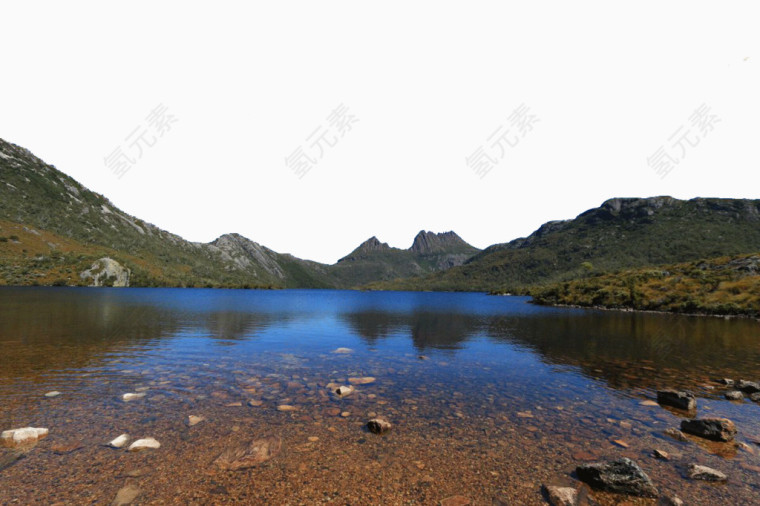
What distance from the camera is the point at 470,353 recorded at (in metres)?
31.8

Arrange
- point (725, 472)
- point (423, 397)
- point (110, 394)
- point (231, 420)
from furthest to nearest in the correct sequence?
1. point (423, 397)
2. point (110, 394)
3. point (231, 420)
4. point (725, 472)

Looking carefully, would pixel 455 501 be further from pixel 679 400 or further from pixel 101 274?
pixel 101 274

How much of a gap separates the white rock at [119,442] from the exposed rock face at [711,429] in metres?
22.4

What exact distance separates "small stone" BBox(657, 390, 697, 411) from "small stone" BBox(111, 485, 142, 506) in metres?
23.9

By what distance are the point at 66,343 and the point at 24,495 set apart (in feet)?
94.2

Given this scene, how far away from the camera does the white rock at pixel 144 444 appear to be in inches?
419

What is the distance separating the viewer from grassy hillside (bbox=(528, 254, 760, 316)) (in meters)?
73.7

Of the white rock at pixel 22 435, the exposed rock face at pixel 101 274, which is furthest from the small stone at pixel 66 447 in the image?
the exposed rock face at pixel 101 274

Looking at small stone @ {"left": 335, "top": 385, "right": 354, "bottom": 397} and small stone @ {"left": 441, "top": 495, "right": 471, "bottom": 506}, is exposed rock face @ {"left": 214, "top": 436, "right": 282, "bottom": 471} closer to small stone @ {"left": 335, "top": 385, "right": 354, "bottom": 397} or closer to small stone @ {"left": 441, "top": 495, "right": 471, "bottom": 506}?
small stone @ {"left": 441, "top": 495, "right": 471, "bottom": 506}

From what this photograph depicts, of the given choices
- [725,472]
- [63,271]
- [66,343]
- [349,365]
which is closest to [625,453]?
[725,472]

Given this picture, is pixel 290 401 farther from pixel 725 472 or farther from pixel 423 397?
pixel 725 472

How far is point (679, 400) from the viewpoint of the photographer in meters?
16.8

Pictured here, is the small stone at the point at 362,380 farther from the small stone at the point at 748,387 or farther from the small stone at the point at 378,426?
the small stone at the point at 748,387

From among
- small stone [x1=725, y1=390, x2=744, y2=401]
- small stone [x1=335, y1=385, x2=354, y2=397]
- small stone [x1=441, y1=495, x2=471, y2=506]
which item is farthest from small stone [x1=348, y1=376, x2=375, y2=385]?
small stone [x1=725, y1=390, x2=744, y2=401]
